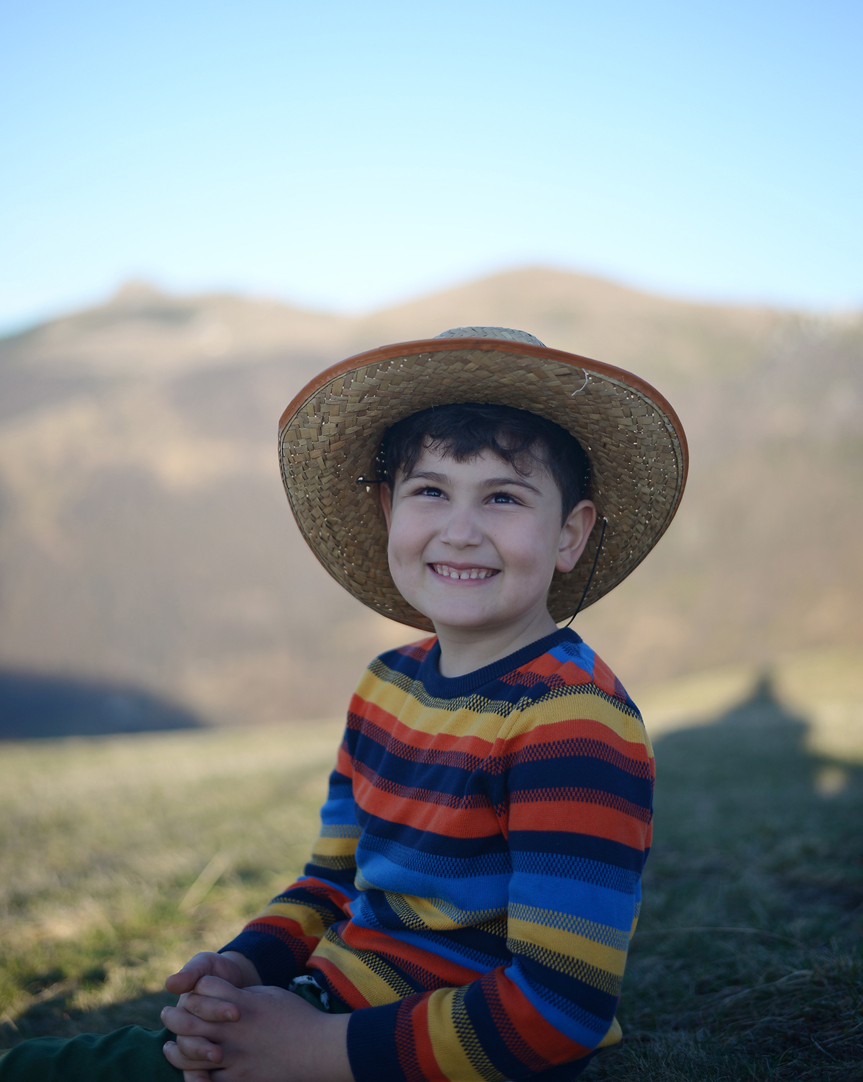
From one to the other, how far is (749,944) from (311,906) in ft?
3.51

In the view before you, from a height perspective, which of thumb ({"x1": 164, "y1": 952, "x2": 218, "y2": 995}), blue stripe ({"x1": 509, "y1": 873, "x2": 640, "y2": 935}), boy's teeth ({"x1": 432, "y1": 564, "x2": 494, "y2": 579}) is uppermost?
boy's teeth ({"x1": 432, "y1": 564, "x2": 494, "y2": 579})

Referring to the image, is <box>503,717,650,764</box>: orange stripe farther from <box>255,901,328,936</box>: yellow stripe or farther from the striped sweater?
<box>255,901,328,936</box>: yellow stripe

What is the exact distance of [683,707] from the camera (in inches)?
354

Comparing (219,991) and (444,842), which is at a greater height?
(444,842)

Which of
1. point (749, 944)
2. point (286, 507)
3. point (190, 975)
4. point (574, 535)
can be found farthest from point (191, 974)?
point (286, 507)

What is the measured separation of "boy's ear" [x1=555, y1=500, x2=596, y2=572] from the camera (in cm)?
153

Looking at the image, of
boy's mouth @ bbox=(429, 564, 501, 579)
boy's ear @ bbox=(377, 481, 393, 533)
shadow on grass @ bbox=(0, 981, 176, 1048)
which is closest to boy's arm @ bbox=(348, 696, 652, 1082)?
boy's mouth @ bbox=(429, 564, 501, 579)

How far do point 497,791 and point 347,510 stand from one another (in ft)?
2.53

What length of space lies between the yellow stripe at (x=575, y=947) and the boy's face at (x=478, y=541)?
1.64 feet

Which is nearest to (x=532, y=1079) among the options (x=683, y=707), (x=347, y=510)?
(x=347, y=510)

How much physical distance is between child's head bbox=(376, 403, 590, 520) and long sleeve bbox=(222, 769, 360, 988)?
70 cm

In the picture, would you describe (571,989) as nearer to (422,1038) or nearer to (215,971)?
(422,1038)

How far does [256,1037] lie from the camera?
1140mm

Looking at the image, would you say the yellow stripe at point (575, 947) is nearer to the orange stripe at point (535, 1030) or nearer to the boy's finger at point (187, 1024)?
the orange stripe at point (535, 1030)
